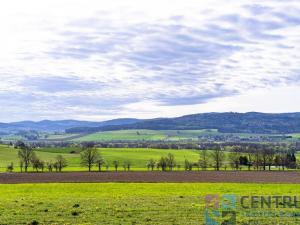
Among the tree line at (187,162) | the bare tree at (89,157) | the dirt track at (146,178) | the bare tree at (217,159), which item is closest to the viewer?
the dirt track at (146,178)

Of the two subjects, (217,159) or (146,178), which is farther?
(217,159)

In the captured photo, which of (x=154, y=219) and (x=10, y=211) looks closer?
(x=154, y=219)

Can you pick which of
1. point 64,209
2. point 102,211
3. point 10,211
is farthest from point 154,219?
point 10,211

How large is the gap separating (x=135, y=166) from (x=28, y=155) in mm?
45647

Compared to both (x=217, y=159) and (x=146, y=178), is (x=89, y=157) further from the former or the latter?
(x=146, y=178)

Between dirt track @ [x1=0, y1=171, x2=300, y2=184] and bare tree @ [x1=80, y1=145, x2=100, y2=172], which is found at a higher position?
bare tree @ [x1=80, y1=145, x2=100, y2=172]

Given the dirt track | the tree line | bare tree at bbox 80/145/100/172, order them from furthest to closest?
the tree line < bare tree at bbox 80/145/100/172 < the dirt track

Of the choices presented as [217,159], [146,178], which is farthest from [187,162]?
[146,178]

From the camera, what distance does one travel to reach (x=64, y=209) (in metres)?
28.0

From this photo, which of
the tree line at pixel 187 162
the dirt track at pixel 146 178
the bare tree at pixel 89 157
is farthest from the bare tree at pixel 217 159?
the dirt track at pixel 146 178

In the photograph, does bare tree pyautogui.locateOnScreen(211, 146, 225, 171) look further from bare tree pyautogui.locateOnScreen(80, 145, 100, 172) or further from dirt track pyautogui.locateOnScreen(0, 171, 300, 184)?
dirt track pyautogui.locateOnScreen(0, 171, 300, 184)

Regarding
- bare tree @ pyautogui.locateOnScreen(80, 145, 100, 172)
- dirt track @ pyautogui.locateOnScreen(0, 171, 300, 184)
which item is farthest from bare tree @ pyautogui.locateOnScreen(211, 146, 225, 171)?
dirt track @ pyautogui.locateOnScreen(0, 171, 300, 184)

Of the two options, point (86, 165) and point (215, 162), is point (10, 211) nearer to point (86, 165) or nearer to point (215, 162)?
point (86, 165)

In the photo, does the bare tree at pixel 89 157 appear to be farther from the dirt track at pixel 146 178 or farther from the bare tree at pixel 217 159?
the bare tree at pixel 217 159
